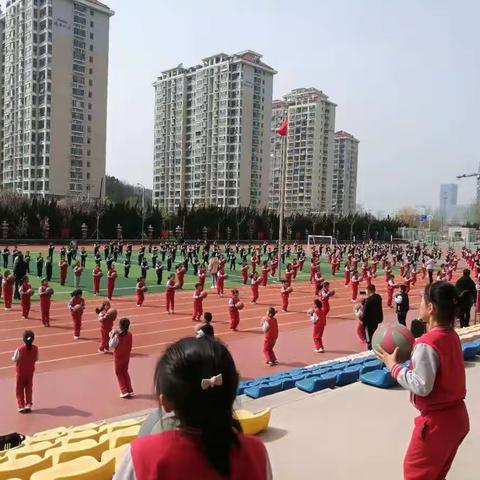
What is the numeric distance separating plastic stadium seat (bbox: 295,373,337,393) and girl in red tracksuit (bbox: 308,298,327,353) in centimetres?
470

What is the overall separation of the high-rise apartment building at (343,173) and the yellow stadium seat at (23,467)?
116197mm

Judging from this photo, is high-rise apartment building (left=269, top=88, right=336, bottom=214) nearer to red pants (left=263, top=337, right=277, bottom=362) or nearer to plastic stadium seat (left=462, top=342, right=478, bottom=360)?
red pants (left=263, top=337, right=277, bottom=362)

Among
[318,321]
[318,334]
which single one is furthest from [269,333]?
[318,334]

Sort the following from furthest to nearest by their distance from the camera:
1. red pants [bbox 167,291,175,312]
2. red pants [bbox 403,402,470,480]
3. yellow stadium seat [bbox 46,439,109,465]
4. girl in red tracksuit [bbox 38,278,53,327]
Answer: red pants [bbox 167,291,175,312], girl in red tracksuit [bbox 38,278,53,327], yellow stadium seat [bbox 46,439,109,465], red pants [bbox 403,402,470,480]

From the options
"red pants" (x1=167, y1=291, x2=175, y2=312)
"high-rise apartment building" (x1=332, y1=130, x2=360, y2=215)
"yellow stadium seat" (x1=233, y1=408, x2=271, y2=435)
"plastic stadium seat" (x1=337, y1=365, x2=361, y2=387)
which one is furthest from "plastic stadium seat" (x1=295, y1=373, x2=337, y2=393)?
"high-rise apartment building" (x1=332, y1=130, x2=360, y2=215)

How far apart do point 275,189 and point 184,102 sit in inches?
1150

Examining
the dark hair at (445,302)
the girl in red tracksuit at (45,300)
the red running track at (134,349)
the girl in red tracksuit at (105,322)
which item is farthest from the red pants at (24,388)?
the dark hair at (445,302)

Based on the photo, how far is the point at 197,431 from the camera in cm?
144

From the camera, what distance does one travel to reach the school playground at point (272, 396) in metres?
4.05

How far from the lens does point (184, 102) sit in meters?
98.8

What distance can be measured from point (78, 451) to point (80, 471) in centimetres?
59

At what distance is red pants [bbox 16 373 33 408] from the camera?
24.1 feet

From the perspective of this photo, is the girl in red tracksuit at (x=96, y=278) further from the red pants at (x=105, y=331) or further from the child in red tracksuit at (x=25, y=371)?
the child in red tracksuit at (x=25, y=371)

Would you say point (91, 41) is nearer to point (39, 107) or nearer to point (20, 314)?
point (39, 107)
